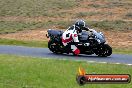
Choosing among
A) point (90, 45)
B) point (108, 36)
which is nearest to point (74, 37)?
point (90, 45)

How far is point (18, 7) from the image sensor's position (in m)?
49.8

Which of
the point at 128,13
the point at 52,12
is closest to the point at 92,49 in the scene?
the point at 128,13

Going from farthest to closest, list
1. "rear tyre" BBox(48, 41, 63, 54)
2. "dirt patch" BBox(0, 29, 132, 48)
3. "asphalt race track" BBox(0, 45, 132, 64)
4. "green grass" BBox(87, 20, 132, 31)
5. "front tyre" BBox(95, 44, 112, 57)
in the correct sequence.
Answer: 1. "green grass" BBox(87, 20, 132, 31)
2. "dirt patch" BBox(0, 29, 132, 48)
3. "rear tyre" BBox(48, 41, 63, 54)
4. "front tyre" BBox(95, 44, 112, 57)
5. "asphalt race track" BBox(0, 45, 132, 64)

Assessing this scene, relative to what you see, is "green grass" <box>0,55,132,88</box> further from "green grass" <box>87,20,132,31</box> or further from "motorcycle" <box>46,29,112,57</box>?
"green grass" <box>87,20,132,31</box>

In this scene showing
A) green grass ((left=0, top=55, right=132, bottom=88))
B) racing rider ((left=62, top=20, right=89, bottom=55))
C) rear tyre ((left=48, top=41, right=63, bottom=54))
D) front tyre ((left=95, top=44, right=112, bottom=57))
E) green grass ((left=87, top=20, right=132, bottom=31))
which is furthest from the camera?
green grass ((left=87, top=20, right=132, bottom=31))

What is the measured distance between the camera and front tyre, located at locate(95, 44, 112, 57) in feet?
68.5

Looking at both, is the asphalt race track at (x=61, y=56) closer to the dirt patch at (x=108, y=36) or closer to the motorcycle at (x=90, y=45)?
the motorcycle at (x=90, y=45)

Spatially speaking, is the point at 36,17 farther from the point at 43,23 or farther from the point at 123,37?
the point at 123,37

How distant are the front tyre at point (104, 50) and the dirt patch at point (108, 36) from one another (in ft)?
28.6

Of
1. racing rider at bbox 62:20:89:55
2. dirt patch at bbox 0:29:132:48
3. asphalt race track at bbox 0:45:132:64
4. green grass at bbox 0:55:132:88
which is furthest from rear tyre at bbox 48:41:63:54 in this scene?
dirt patch at bbox 0:29:132:48

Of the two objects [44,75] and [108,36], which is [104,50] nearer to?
[44,75]

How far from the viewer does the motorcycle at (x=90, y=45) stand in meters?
21.0

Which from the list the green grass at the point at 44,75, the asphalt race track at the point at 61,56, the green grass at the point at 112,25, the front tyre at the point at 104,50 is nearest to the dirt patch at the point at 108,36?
the green grass at the point at 112,25

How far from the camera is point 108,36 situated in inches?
1337
